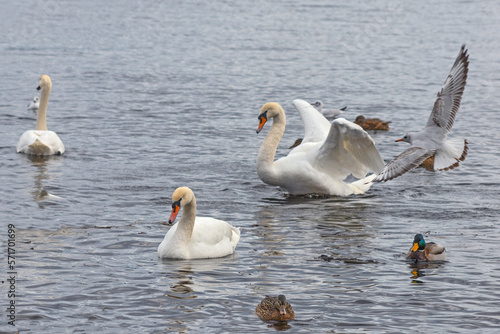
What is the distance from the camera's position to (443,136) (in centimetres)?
1448

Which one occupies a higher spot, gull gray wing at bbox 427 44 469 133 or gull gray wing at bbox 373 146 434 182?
gull gray wing at bbox 427 44 469 133

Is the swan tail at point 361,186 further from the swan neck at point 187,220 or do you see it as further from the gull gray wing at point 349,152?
the swan neck at point 187,220

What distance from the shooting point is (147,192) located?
14852mm

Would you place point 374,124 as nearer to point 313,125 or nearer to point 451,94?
point 313,125

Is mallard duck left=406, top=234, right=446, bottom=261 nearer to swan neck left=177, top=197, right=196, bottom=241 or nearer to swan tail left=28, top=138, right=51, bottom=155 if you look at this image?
swan neck left=177, top=197, right=196, bottom=241

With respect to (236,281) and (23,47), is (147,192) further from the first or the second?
(23,47)

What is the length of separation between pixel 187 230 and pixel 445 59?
77.7 ft

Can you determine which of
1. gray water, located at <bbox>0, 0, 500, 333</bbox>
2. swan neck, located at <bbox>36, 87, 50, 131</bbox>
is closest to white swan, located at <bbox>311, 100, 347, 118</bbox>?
gray water, located at <bbox>0, 0, 500, 333</bbox>

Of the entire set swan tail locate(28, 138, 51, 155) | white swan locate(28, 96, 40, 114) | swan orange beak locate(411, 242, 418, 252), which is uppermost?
white swan locate(28, 96, 40, 114)

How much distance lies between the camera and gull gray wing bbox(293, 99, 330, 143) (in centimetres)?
1656

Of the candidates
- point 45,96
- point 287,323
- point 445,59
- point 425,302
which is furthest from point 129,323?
point 445,59

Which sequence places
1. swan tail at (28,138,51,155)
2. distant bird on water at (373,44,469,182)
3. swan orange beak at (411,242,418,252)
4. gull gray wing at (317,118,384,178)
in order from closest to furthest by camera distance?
swan orange beak at (411,242,418,252) → distant bird on water at (373,44,469,182) → gull gray wing at (317,118,384,178) → swan tail at (28,138,51,155)

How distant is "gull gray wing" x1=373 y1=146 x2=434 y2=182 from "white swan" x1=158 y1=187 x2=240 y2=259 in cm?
309

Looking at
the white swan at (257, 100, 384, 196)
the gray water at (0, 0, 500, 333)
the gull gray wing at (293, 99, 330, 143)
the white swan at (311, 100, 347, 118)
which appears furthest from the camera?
the white swan at (311, 100, 347, 118)
